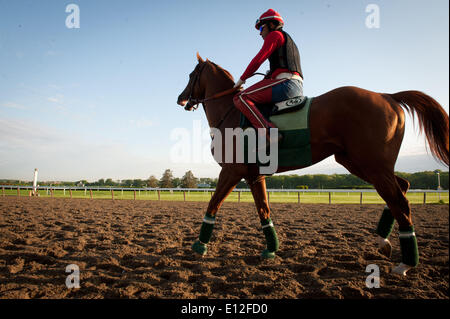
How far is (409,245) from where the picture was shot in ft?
9.11

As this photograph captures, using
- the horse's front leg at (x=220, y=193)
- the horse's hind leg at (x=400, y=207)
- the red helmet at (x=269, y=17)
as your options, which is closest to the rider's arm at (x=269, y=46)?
the red helmet at (x=269, y=17)

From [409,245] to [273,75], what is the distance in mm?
2671

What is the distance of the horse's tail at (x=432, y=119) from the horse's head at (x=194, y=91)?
2.96 meters

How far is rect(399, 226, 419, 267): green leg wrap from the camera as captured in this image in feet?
9.04

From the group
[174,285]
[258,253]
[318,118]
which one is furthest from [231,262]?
[318,118]

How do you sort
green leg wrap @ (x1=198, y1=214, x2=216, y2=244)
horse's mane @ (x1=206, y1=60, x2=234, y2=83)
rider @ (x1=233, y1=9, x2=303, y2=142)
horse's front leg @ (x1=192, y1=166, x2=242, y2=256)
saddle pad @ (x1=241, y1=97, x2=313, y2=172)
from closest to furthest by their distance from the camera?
saddle pad @ (x1=241, y1=97, x2=313, y2=172) → rider @ (x1=233, y1=9, x2=303, y2=142) → horse's front leg @ (x1=192, y1=166, x2=242, y2=256) → green leg wrap @ (x1=198, y1=214, x2=216, y2=244) → horse's mane @ (x1=206, y1=60, x2=234, y2=83)

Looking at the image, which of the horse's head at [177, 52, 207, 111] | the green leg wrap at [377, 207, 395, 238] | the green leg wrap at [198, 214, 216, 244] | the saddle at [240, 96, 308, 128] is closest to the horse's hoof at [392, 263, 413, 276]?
the green leg wrap at [377, 207, 395, 238]

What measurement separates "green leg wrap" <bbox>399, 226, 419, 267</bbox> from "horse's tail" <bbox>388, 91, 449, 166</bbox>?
0.99 m

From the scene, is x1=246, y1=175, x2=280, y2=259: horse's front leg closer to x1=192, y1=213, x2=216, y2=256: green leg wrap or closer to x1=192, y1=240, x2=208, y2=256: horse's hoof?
x1=192, y1=213, x2=216, y2=256: green leg wrap

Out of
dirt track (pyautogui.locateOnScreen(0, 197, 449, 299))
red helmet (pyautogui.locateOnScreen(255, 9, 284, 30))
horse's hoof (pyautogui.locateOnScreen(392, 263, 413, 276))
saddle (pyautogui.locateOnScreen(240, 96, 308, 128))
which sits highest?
red helmet (pyautogui.locateOnScreen(255, 9, 284, 30))

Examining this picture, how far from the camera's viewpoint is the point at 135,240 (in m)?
5.02
